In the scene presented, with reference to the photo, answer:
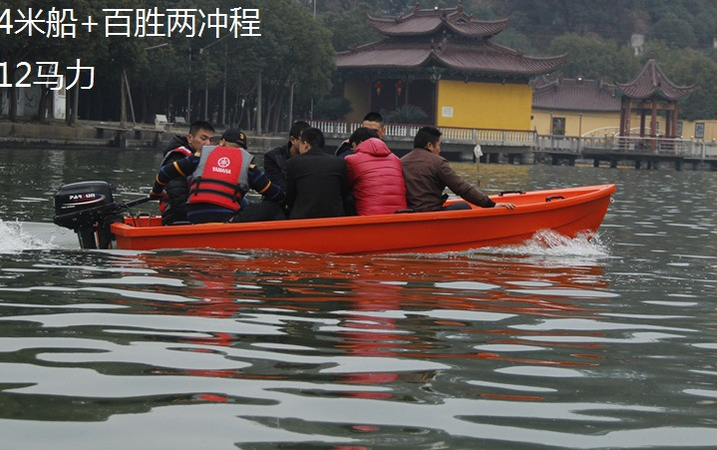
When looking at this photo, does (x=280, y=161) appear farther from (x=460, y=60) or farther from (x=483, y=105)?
(x=483, y=105)

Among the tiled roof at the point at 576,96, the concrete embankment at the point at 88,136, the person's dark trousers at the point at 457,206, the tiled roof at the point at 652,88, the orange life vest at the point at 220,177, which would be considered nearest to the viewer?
the orange life vest at the point at 220,177

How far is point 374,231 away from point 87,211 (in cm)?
244

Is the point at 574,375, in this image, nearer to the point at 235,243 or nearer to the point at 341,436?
the point at 341,436

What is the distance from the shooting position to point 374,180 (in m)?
11.0

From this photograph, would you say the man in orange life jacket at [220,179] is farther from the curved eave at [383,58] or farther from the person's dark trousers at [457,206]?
the curved eave at [383,58]

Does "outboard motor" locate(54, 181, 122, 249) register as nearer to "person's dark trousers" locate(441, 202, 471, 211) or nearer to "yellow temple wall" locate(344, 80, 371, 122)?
"person's dark trousers" locate(441, 202, 471, 211)

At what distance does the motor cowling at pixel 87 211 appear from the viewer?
1060 cm

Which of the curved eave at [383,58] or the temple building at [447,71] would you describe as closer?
the curved eave at [383,58]

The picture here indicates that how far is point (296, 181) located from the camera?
10.8 meters

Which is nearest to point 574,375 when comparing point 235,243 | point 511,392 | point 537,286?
point 511,392

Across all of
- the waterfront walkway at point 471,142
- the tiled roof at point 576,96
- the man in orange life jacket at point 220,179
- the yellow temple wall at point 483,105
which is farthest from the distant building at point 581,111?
the man in orange life jacket at point 220,179

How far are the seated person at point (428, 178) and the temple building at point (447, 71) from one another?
150 ft

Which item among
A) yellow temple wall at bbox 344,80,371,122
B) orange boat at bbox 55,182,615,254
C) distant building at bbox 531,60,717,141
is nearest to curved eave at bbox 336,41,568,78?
yellow temple wall at bbox 344,80,371,122

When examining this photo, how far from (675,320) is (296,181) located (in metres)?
3.99
